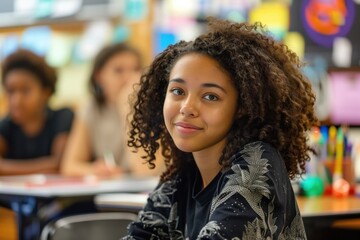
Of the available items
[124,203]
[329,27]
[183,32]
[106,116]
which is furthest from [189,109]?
[183,32]

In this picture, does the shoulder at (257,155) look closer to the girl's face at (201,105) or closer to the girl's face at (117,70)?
the girl's face at (201,105)

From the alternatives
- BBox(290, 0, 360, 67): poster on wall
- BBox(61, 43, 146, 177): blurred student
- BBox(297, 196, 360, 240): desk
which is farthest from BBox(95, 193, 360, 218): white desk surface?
BBox(290, 0, 360, 67): poster on wall

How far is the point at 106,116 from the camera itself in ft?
13.9

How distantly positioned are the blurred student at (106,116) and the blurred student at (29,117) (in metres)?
0.14

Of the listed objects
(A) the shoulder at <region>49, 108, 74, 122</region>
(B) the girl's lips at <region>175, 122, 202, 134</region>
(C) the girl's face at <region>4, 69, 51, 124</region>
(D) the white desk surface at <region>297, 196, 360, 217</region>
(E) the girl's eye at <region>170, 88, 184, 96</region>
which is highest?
(C) the girl's face at <region>4, 69, 51, 124</region>

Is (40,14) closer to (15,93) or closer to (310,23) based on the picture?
(15,93)

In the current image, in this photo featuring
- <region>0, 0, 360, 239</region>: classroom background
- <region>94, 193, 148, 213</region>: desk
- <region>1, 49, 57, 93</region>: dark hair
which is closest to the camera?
<region>94, 193, 148, 213</region>: desk

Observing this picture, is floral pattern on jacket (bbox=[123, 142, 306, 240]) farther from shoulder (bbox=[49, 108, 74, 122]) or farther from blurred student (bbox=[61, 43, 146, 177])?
shoulder (bbox=[49, 108, 74, 122])

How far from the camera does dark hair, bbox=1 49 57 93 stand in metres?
4.36

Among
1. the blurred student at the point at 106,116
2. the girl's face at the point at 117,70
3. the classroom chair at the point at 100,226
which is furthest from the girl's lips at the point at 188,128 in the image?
the girl's face at the point at 117,70

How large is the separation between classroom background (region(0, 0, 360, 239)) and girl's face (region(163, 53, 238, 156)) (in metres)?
1.41

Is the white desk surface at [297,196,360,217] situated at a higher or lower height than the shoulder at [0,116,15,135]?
lower

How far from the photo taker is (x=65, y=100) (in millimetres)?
5500

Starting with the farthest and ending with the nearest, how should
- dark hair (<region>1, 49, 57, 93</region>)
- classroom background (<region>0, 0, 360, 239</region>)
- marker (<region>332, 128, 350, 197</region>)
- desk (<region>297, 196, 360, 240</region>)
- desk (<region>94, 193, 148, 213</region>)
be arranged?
dark hair (<region>1, 49, 57, 93</region>) → classroom background (<region>0, 0, 360, 239</region>) → marker (<region>332, 128, 350, 197</region>) → desk (<region>94, 193, 148, 213</region>) → desk (<region>297, 196, 360, 240</region>)
